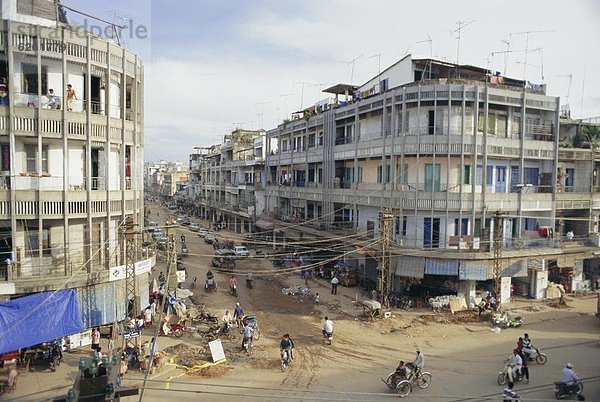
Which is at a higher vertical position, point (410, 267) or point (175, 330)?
point (410, 267)

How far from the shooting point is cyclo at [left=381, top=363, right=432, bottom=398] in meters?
16.5

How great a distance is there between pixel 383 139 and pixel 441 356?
55.7 ft

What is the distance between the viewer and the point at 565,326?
25797 millimetres

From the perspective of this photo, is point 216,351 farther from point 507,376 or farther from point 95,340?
point 507,376

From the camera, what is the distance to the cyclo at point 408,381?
16.5 metres

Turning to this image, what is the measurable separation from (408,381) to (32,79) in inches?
847

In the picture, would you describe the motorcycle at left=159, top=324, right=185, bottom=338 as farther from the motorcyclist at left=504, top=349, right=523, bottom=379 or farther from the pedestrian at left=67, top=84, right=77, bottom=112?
the motorcyclist at left=504, top=349, right=523, bottom=379

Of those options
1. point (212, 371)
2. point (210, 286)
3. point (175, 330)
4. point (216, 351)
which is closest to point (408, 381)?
point (212, 371)

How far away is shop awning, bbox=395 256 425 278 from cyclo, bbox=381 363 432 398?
11.8 m

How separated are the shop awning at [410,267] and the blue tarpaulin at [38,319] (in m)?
19.9

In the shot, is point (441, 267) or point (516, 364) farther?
point (441, 267)

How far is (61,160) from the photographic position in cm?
2100

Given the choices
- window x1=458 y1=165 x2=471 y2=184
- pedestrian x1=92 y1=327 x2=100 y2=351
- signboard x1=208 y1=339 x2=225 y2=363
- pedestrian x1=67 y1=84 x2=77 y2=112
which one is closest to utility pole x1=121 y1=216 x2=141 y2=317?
pedestrian x1=92 y1=327 x2=100 y2=351

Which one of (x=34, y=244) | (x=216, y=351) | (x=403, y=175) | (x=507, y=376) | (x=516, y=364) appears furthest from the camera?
(x=403, y=175)
